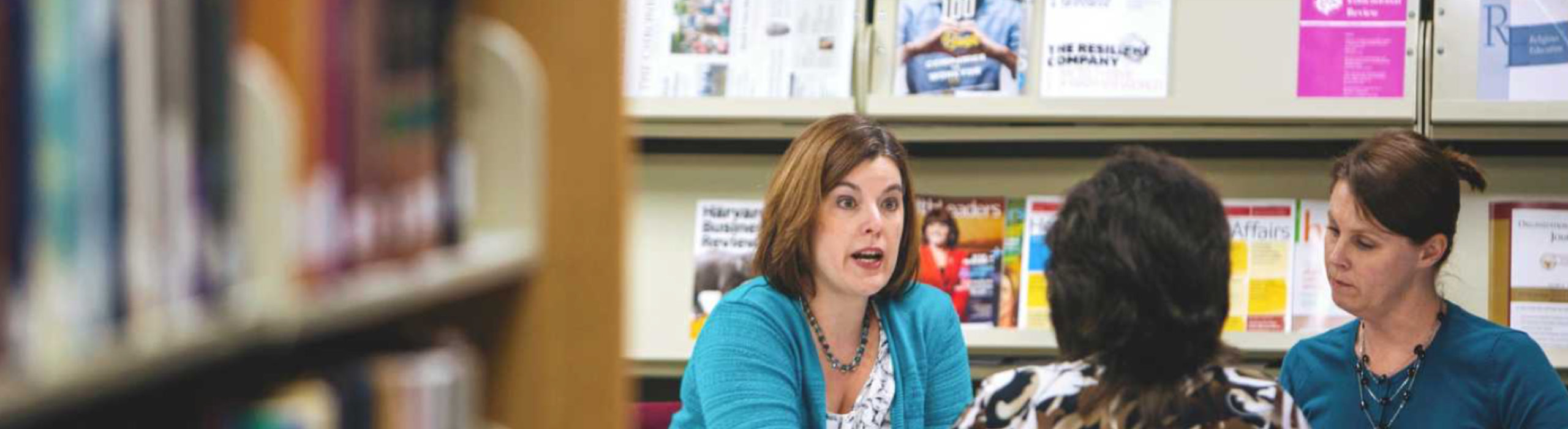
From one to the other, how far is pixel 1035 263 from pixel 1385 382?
97cm

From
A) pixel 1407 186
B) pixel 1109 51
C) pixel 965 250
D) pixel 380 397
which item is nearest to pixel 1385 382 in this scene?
pixel 1407 186

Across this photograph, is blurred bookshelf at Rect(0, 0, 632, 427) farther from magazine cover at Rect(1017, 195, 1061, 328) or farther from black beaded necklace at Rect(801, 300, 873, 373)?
magazine cover at Rect(1017, 195, 1061, 328)

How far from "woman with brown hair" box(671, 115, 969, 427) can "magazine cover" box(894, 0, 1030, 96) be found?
1.71ft

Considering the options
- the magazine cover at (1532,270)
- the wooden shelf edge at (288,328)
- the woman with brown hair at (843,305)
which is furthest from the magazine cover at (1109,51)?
the wooden shelf edge at (288,328)

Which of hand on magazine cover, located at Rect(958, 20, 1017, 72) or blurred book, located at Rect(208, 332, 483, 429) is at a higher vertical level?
hand on magazine cover, located at Rect(958, 20, 1017, 72)

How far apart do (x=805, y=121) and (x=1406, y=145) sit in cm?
123

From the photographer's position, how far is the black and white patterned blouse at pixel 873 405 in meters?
2.33

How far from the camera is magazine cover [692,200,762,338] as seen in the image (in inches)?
128

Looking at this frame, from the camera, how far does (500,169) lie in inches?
39.5

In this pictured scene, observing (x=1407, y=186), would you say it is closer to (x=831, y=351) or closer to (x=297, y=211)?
(x=831, y=351)

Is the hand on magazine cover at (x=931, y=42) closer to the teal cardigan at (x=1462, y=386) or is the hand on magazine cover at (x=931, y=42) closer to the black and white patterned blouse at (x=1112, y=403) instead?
the teal cardigan at (x=1462, y=386)

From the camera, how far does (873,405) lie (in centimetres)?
235

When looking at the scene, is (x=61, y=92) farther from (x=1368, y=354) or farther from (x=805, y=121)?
(x=805, y=121)

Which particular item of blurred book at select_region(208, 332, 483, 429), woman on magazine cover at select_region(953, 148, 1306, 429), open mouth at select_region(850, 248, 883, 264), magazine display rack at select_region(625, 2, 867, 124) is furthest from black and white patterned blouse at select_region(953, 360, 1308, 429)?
magazine display rack at select_region(625, 2, 867, 124)
